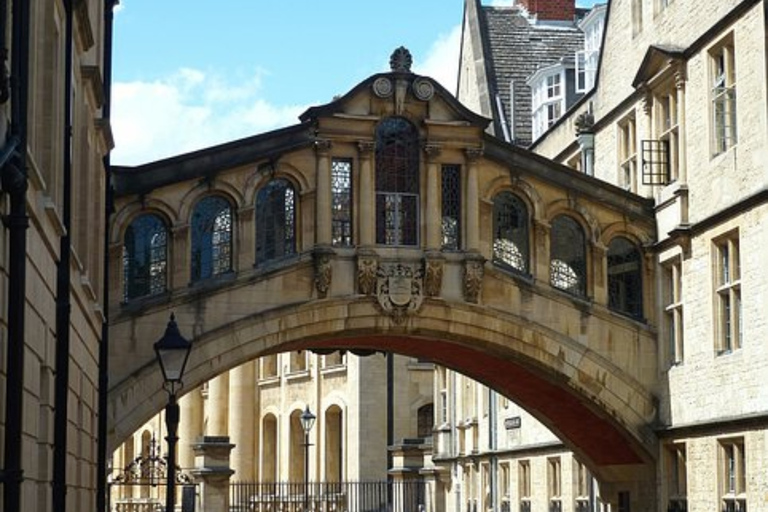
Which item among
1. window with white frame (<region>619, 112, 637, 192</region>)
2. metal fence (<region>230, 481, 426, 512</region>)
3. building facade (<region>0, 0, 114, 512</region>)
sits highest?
window with white frame (<region>619, 112, 637, 192</region>)

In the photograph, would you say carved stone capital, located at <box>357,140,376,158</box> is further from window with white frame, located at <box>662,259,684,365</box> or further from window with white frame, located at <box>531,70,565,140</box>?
window with white frame, located at <box>531,70,565,140</box>

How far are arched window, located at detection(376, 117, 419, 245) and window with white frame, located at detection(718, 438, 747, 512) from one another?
5.49 meters

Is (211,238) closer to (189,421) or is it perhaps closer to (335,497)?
(335,497)

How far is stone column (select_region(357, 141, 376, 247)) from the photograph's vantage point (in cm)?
2472

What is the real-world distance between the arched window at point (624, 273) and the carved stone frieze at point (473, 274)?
223cm

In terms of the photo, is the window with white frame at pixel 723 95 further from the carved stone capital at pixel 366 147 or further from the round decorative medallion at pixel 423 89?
the carved stone capital at pixel 366 147

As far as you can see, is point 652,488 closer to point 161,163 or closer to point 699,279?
point 699,279

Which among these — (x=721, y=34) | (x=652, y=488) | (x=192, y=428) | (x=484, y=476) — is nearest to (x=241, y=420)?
(x=192, y=428)

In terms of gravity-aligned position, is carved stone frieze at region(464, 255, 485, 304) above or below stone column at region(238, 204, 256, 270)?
below

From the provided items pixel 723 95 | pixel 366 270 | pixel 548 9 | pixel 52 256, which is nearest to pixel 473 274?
pixel 366 270

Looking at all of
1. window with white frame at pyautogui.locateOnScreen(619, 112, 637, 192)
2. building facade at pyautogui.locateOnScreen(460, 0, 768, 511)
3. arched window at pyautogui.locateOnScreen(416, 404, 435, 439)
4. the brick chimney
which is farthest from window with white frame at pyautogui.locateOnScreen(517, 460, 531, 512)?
arched window at pyautogui.locateOnScreen(416, 404, 435, 439)

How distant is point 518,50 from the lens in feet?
134

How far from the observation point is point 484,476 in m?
36.3

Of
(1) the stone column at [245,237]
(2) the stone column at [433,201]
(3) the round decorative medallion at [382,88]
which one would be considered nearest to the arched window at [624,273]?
(2) the stone column at [433,201]
